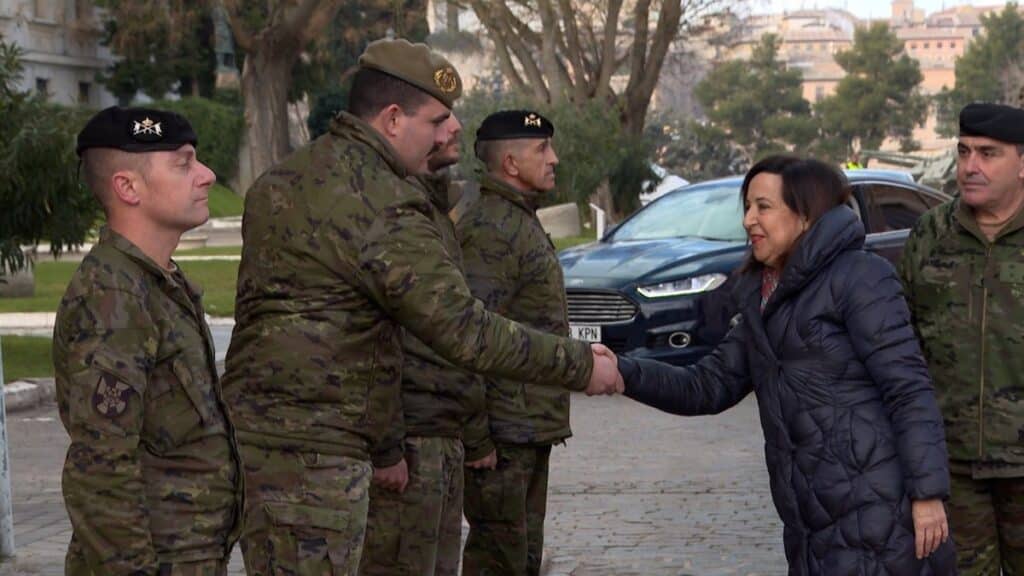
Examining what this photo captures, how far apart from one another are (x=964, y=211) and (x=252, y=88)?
39529mm

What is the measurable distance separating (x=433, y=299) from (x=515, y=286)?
186 centimetres

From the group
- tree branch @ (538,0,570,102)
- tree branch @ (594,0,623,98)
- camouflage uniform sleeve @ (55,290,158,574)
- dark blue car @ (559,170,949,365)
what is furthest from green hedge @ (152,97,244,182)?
camouflage uniform sleeve @ (55,290,158,574)

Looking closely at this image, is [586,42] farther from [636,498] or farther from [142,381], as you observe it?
[142,381]

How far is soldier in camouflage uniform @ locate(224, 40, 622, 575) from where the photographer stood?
15.1ft

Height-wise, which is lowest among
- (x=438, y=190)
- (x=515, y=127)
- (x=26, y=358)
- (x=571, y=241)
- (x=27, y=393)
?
(x=571, y=241)

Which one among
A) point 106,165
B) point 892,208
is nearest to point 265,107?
point 892,208

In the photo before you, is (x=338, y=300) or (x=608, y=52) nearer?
(x=338, y=300)

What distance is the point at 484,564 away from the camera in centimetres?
627

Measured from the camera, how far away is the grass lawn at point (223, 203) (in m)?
50.1

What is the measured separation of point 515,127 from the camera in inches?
262

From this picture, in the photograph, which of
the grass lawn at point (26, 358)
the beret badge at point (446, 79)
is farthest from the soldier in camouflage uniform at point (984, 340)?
the grass lawn at point (26, 358)

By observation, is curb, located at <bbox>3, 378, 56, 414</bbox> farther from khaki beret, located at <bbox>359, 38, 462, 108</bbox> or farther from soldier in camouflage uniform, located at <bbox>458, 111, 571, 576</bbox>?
khaki beret, located at <bbox>359, 38, 462, 108</bbox>

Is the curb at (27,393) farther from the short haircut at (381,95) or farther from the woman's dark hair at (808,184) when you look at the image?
the woman's dark hair at (808,184)

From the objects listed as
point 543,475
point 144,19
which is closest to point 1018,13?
point 144,19
